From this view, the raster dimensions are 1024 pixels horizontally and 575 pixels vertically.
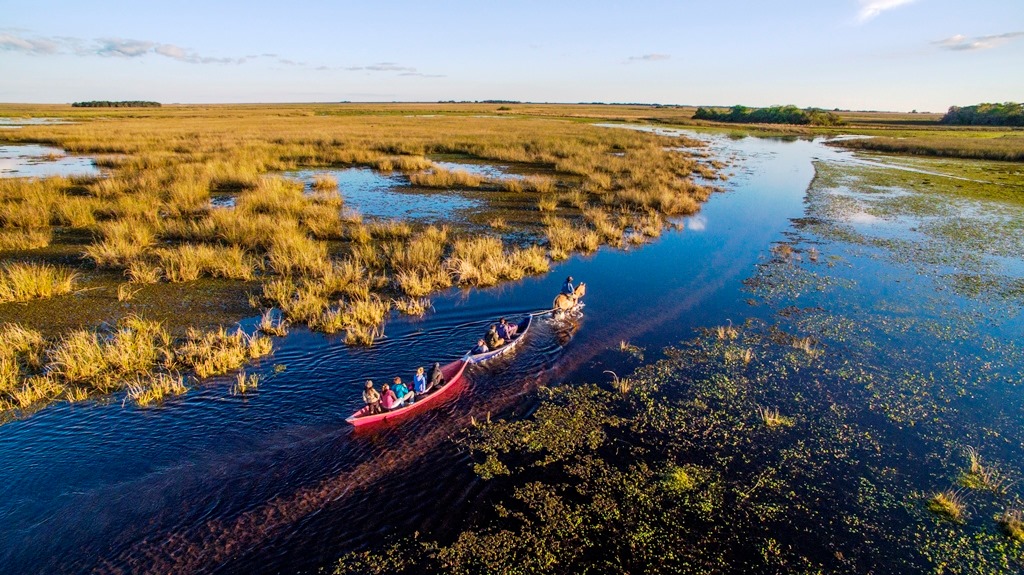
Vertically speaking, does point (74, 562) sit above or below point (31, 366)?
below

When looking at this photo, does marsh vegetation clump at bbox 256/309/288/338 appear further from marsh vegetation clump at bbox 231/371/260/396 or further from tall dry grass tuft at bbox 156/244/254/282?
tall dry grass tuft at bbox 156/244/254/282

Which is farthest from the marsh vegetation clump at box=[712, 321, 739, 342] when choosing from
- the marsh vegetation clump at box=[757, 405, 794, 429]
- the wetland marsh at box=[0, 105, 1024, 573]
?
the marsh vegetation clump at box=[757, 405, 794, 429]

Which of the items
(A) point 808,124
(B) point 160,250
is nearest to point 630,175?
(B) point 160,250

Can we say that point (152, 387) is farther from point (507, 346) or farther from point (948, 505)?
point (948, 505)

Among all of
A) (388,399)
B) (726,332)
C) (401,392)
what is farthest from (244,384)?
(726,332)

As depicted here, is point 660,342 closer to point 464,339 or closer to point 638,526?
point 464,339
